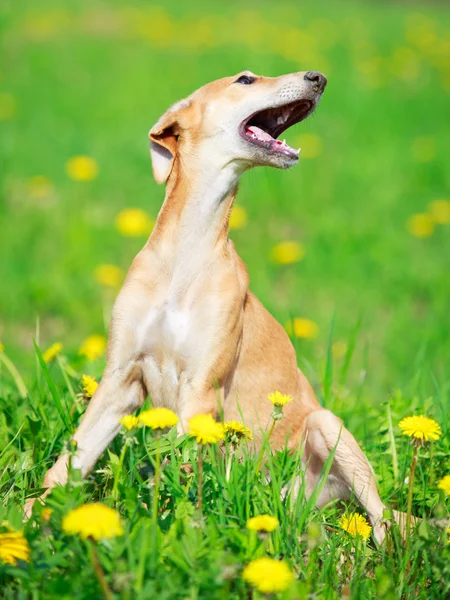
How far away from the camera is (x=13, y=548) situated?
2289 millimetres

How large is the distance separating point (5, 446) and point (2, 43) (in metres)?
9.17

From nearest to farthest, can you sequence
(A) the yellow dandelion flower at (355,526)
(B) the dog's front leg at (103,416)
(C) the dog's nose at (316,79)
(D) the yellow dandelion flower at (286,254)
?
(A) the yellow dandelion flower at (355,526) → (B) the dog's front leg at (103,416) → (C) the dog's nose at (316,79) → (D) the yellow dandelion flower at (286,254)

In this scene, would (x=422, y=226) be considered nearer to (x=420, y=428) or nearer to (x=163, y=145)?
(x=163, y=145)

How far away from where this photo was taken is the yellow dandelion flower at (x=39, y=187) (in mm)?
6537

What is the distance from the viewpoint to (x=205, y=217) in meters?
3.57

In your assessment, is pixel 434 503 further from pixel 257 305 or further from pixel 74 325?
pixel 74 325

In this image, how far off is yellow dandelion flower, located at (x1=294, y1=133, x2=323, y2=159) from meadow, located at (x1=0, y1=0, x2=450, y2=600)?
98 mm

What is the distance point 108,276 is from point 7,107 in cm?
372

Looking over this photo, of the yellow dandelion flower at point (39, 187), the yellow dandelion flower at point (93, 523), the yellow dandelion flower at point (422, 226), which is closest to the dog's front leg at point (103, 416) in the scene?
the yellow dandelion flower at point (93, 523)

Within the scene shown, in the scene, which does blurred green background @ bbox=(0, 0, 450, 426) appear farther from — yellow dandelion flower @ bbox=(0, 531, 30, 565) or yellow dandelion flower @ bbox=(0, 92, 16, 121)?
yellow dandelion flower @ bbox=(0, 531, 30, 565)

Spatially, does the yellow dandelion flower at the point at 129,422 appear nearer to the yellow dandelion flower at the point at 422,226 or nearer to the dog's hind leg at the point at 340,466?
the dog's hind leg at the point at 340,466

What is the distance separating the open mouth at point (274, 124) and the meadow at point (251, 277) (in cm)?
89

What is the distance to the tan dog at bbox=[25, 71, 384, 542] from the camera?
10.8 feet

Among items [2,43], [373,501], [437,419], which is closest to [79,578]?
[373,501]
